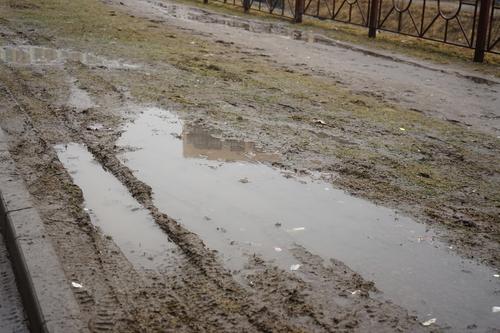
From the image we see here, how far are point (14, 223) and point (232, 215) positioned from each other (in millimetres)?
1538

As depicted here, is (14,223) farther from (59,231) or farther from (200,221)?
(200,221)

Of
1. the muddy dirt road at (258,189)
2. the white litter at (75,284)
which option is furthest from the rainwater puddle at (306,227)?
the white litter at (75,284)

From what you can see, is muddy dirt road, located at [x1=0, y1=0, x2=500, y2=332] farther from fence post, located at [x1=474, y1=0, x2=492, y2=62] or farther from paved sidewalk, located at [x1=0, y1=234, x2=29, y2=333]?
fence post, located at [x1=474, y1=0, x2=492, y2=62]

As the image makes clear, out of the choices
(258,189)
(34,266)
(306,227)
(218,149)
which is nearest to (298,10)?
(218,149)

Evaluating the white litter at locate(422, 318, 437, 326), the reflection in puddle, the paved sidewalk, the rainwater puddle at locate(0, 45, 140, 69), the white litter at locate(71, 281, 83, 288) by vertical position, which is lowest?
the paved sidewalk

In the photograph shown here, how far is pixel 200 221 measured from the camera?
188 inches

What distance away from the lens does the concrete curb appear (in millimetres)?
3379

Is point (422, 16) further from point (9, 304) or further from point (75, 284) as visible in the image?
point (9, 304)

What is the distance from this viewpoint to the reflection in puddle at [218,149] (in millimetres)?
6109

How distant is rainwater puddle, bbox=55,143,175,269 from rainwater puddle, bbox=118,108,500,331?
10.2 inches

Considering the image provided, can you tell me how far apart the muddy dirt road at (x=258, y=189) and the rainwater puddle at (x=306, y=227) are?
0.05 ft

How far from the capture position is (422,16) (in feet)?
48.0

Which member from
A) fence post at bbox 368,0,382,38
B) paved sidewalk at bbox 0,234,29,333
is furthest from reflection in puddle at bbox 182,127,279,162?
fence post at bbox 368,0,382,38

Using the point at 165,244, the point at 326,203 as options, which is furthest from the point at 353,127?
the point at 165,244
